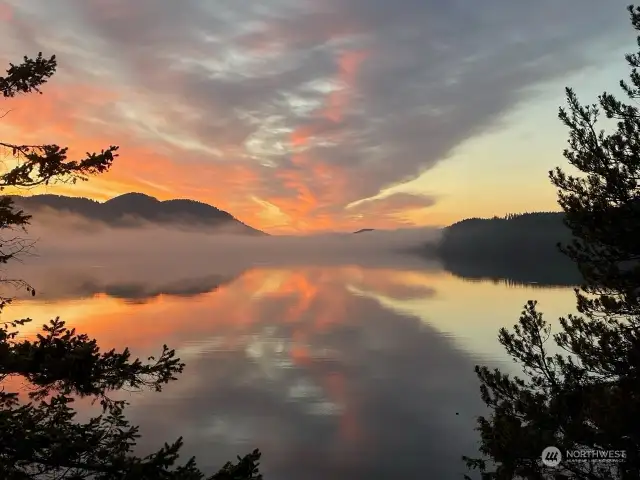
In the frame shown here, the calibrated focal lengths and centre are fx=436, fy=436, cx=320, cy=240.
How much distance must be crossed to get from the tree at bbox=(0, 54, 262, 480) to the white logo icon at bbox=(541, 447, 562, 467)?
575 cm

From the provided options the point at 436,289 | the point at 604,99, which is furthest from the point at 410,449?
the point at 436,289

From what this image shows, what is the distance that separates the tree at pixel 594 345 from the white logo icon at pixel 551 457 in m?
0.13

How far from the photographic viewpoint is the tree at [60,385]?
6340 mm

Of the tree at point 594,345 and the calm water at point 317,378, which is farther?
the calm water at point 317,378

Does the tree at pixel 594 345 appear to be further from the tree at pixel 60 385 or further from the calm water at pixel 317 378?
the calm water at pixel 317 378

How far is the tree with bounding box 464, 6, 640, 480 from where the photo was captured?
8242mm

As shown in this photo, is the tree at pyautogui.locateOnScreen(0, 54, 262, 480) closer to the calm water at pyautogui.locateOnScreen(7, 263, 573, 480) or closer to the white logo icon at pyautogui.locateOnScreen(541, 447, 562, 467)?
the white logo icon at pyautogui.locateOnScreen(541, 447, 562, 467)

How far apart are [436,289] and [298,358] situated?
72529mm

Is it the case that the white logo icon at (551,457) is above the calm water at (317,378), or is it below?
above

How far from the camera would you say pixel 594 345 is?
1003 cm

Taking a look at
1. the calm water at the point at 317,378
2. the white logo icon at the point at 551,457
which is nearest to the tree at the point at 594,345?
the white logo icon at the point at 551,457

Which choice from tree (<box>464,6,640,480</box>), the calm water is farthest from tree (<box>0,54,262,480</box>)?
the calm water

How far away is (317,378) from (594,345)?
26.8 metres

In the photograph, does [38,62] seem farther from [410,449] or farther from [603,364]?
[410,449]
